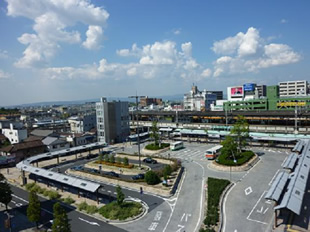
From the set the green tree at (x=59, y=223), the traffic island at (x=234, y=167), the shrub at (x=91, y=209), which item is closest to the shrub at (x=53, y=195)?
the shrub at (x=91, y=209)

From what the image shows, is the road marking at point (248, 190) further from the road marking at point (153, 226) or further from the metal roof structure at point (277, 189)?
the road marking at point (153, 226)

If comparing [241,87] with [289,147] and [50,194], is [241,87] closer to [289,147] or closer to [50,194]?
[289,147]

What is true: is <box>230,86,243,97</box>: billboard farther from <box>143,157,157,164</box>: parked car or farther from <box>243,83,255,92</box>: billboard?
<box>143,157,157,164</box>: parked car

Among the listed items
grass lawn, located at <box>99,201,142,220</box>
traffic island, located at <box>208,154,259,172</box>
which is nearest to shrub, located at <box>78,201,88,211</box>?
grass lawn, located at <box>99,201,142,220</box>

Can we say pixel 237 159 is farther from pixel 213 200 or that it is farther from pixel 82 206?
pixel 82 206

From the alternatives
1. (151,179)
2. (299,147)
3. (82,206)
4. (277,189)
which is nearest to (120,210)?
(82,206)

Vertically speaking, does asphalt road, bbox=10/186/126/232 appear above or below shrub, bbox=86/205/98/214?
below

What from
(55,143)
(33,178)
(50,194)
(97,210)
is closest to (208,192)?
(97,210)
